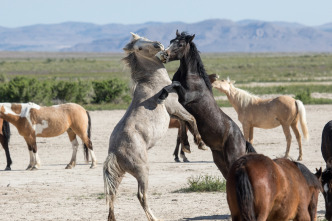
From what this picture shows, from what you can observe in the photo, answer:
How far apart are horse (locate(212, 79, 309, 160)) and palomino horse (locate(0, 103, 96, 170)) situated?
3331 millimetres

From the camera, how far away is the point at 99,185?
11.7m

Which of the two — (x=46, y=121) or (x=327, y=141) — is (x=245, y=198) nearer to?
(x=327, y=141)

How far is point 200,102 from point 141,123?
0.81 metres

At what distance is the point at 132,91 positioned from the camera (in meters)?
8.29

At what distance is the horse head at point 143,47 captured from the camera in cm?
796

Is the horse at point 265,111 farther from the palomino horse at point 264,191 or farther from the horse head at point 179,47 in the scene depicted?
the palomino horse at point 264,191

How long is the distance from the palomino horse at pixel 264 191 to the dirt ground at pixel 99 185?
2.55m

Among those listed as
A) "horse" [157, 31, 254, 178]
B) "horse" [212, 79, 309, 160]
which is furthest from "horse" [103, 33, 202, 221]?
"horse" [212, 79, 309, 160]

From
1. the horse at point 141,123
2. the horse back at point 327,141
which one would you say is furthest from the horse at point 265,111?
the horse at point 141,123

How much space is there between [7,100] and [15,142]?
9.24m

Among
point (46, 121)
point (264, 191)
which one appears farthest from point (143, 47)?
point (46, 121)

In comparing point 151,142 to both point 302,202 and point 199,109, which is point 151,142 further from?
point 302,202

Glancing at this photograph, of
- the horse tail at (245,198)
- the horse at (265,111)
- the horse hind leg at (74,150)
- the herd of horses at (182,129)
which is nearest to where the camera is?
the horse tail at (245,198)

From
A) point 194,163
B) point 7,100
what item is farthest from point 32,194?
point 7,100
